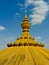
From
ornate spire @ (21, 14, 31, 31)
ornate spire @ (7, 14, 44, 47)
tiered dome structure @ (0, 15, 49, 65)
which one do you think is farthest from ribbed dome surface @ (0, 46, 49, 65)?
ornate spire @ (21, 14, 31, 31)

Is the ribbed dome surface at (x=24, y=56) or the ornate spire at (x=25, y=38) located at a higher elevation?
the ornate spire at (x=25, y=38)

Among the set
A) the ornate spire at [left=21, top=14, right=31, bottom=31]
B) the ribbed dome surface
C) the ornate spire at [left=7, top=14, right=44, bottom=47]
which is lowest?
the ribbed dome surface

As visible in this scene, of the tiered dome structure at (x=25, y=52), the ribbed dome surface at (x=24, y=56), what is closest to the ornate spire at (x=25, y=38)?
the tiered dome structure at (x=25, y=52)

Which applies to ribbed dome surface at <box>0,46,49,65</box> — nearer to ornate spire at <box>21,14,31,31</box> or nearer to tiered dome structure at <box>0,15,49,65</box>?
tiered dome structure at <box>0,15,49,65</box>

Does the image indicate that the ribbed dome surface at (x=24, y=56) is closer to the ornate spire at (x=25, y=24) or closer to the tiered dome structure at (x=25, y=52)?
the tiered dome structure at (x=25, y=52)

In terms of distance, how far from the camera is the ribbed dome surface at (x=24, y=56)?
1285cm

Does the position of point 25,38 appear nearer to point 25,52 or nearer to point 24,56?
point 25,52

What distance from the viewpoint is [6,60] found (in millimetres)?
13391

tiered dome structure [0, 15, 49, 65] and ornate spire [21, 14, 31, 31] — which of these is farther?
ornate spire [21, 14, 31, 31]

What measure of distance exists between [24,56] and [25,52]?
0.47 m

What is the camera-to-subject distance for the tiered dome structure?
12953mm

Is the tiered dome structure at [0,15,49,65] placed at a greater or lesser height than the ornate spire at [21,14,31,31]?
lesser

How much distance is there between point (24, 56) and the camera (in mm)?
13398

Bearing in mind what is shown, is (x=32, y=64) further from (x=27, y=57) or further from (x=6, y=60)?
(x=6, y=60)
